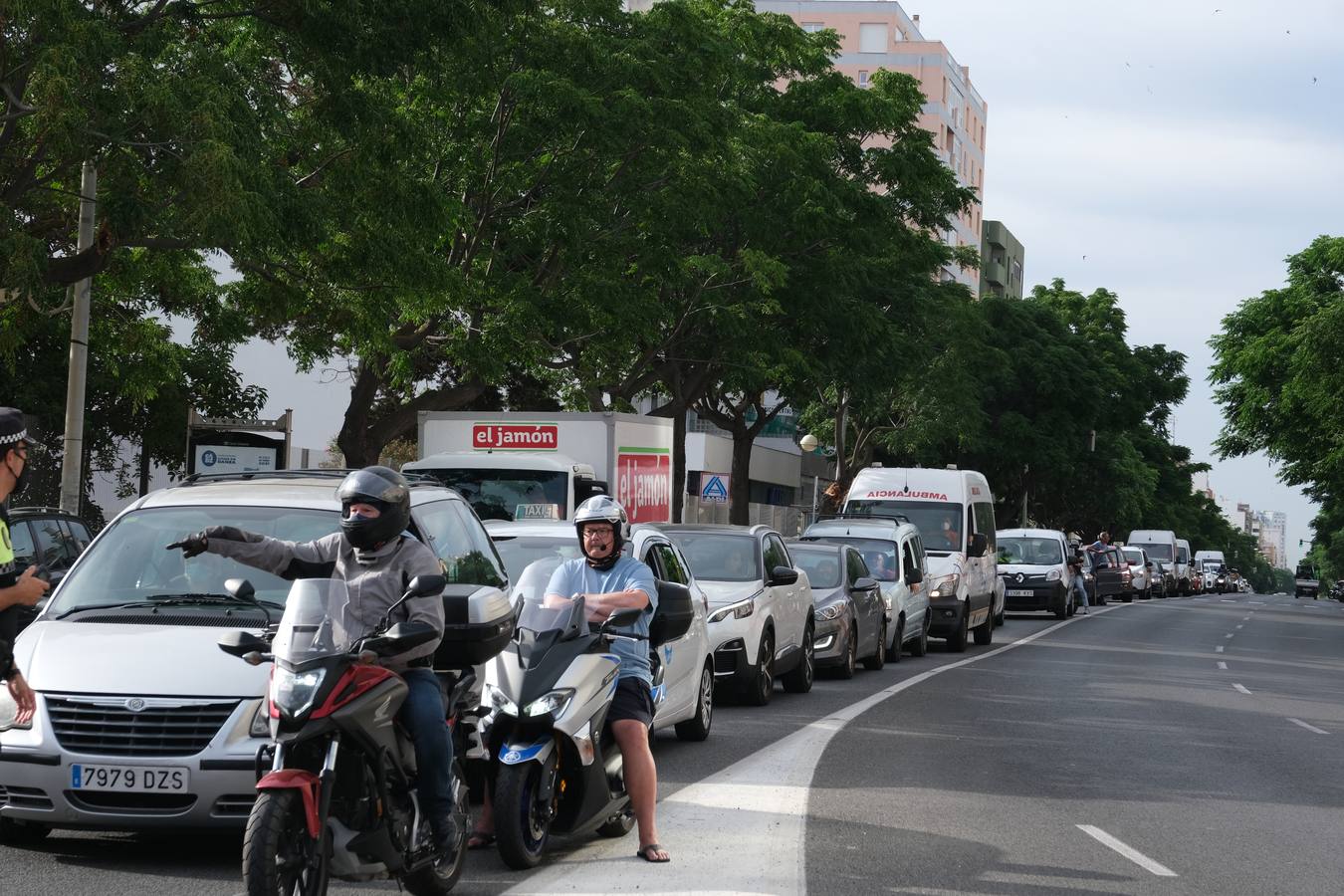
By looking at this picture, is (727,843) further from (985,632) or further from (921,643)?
(985,632)

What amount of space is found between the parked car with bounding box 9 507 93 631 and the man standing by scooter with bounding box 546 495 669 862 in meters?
8.67

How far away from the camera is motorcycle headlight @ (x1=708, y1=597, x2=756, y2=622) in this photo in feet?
50.7

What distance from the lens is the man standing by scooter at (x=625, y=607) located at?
7754 mm

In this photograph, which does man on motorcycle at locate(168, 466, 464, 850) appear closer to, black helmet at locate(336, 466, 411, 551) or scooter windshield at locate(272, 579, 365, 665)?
black helmet at locate(336, 466, 411, 551)

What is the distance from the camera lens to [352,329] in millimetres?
23797

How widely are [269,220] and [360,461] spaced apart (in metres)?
11.8

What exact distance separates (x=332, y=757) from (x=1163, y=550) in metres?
73.4

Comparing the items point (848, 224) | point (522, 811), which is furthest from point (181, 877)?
point (848, 224)

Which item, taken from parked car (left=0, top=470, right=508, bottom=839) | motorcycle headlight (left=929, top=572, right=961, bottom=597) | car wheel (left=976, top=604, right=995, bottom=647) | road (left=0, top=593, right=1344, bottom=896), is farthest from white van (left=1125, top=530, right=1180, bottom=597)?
parked car (left=0, top=470, right=508, bottom=839)

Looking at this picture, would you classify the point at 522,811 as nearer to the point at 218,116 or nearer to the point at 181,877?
the point at 181,877

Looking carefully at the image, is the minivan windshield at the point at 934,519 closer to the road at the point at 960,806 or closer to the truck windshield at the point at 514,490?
the truck windshield at the point at 514,490

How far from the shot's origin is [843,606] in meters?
19.6

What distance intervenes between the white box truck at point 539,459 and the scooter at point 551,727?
14380 mm

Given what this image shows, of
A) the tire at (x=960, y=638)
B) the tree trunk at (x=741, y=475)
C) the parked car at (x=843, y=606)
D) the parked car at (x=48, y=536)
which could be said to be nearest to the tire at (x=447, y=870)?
the parked car at (x=48, y=536)
